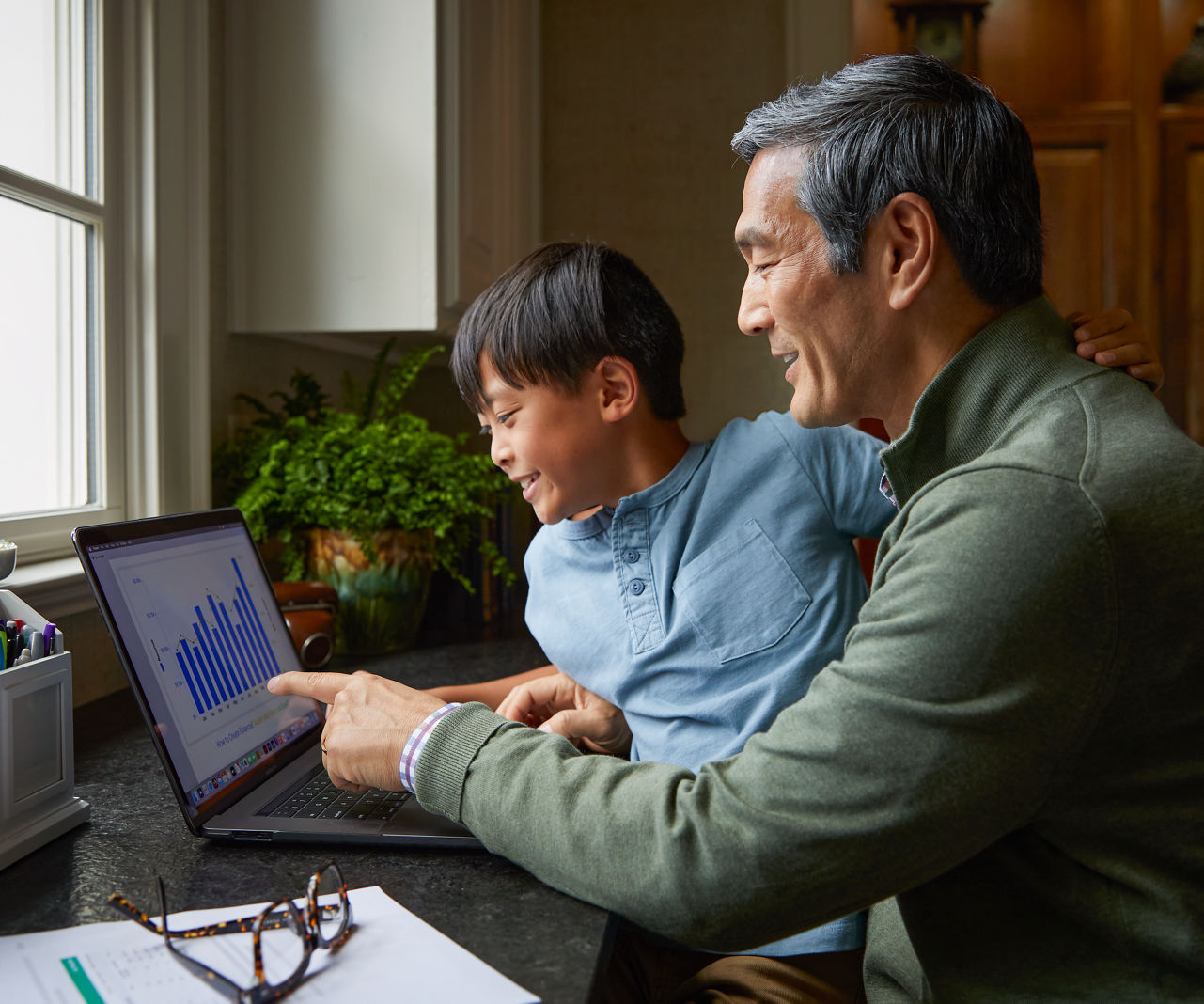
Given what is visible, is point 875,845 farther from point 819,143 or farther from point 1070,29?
point 1070,29

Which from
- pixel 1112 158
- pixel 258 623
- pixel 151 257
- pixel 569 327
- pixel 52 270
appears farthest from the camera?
pixel 1112 158

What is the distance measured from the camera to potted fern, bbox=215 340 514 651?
1635 millimetres

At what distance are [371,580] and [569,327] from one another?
2.05 ft

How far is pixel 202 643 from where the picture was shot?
3.35ft

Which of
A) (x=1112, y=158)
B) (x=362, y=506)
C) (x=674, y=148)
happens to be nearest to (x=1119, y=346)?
(x=362, y=506)

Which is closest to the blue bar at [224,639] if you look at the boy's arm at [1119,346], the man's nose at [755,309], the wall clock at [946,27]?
the man's nose at [755,309]

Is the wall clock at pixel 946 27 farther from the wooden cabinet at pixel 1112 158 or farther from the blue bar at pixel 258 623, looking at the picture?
the blue bar at pixel 258 623

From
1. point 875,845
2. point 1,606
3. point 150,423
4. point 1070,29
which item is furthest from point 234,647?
point 1070,29

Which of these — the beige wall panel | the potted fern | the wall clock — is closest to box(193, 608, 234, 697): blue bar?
the potted fern

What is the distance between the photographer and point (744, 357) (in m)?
2.90

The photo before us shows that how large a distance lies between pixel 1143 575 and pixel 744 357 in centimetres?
231

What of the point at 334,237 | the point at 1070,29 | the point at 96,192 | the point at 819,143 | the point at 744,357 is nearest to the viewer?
the point at 819,143

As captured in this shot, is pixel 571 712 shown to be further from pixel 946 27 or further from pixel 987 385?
pixel 946 27

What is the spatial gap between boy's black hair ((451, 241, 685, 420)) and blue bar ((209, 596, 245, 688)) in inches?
17.6
